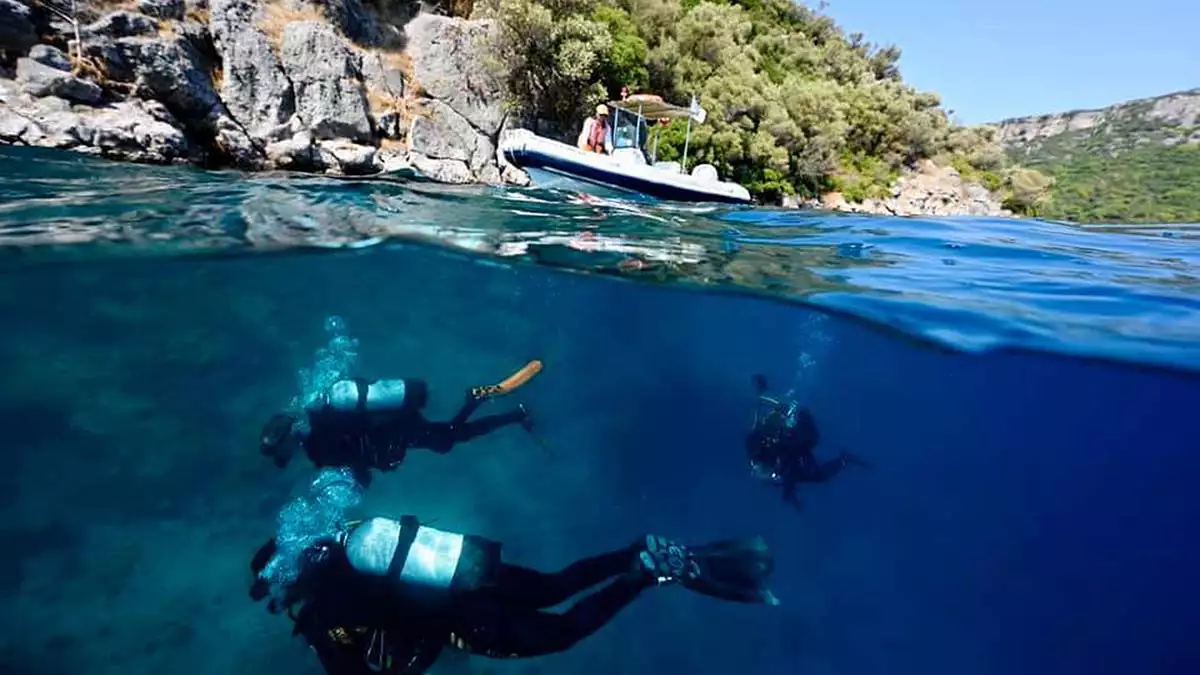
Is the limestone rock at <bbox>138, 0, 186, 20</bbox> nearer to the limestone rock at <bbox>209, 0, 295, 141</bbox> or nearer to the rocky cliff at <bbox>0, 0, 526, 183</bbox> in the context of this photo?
the rocky cliff at <bbox>0, 0, 526, 183</bbox>

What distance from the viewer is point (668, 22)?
29359 mm

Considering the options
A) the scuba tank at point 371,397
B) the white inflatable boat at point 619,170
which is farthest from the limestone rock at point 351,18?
the scuba tank at point 371,397

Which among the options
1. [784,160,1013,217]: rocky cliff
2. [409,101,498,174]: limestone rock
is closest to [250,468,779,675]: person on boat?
[409,101,498,174]: limestone rock

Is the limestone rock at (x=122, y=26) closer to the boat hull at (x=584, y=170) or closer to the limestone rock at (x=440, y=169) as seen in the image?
the limestone rock at (x=440, y=169)

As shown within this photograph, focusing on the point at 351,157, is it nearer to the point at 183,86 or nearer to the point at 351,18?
the point at 183,86

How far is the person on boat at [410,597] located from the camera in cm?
444

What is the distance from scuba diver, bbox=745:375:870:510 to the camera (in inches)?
338

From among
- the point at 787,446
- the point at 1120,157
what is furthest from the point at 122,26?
the point at 1120,157

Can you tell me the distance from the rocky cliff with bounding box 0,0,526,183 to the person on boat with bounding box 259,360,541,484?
40.2 ft

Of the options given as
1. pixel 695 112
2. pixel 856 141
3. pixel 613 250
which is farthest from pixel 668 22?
pixel 613 250

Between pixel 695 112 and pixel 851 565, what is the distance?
1395cm

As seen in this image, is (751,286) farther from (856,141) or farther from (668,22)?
(856,141)

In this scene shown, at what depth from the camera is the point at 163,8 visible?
675 inches

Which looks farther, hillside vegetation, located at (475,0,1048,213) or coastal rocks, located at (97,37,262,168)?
hillside vegetation, located at (475,0,1048,213)
